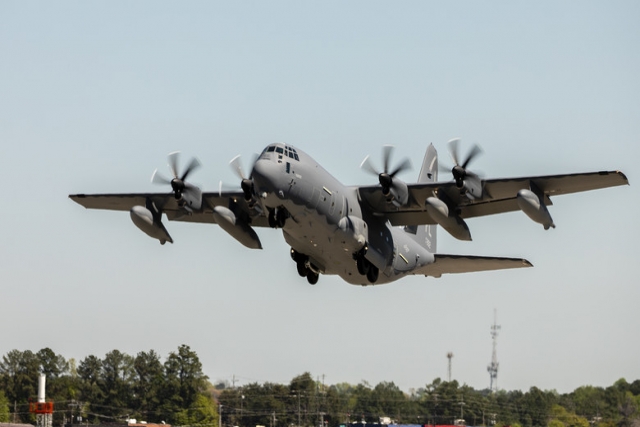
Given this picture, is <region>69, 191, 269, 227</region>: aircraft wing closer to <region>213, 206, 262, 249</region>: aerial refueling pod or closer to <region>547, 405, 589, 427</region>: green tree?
<region>213, 206, 262, 249</region>: aerial refueling pod

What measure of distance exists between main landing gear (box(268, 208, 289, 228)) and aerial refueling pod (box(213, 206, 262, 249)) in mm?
4342

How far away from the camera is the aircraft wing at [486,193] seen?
33688mm

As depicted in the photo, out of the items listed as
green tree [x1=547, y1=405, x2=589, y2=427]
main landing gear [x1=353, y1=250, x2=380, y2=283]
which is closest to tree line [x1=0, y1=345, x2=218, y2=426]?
green tree [x1=547, y1=405, x2=589, y2=427]

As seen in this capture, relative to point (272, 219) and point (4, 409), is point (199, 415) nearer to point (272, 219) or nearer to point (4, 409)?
point (4, 409)

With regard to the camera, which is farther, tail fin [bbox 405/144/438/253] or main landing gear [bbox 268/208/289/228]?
tail fin [bbox 405/144/438/253]

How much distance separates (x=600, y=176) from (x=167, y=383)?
50.6 m

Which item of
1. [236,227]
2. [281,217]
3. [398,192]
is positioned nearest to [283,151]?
[281,217]

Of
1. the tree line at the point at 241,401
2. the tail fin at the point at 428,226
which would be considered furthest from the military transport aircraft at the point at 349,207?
the tree line at the point at 241,401

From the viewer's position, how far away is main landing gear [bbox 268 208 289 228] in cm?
3344

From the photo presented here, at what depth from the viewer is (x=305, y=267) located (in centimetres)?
3797

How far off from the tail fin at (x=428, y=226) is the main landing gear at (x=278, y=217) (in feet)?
37.4

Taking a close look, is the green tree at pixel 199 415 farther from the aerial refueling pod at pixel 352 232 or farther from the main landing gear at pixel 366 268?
the aerial refueling pod at pixel 352 232

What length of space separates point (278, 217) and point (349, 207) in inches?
133

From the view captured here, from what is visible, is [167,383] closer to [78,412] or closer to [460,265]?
[78,412]
